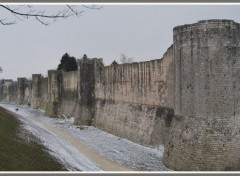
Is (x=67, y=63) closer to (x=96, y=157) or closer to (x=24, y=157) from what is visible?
(x=96, y=157)

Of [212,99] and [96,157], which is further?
[96,157]

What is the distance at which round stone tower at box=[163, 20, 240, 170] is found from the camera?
49.1ft

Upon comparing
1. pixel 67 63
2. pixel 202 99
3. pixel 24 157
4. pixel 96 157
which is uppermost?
pixel 67 63

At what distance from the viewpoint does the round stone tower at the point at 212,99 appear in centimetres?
1498

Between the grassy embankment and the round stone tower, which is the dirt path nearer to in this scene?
the grassy embankment

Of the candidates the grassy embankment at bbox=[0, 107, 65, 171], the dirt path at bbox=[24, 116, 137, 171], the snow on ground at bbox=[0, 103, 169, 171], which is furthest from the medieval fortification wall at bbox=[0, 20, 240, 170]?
the grassy embankment at bbox=[0, 107, 65, 171]

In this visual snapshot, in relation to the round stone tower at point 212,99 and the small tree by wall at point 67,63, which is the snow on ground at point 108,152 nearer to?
the round stone tower at point 212,99

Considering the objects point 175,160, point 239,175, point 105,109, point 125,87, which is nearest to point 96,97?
point 105,109

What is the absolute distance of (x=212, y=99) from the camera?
1520cm

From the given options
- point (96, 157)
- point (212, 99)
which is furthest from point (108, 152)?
point (212, 99)

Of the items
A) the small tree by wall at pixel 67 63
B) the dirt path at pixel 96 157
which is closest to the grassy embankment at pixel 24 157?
the dirt path at pixel 96 157

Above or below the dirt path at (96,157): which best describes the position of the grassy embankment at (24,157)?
above

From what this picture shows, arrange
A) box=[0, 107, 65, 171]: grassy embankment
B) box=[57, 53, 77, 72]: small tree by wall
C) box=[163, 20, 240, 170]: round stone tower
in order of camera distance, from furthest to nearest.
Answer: box=[57, 53, 77, 72]: small tree by wall
box=[163, 20, 240, 170]: round stone tower
box=[0, 107, 65, 171]: grassy embankment

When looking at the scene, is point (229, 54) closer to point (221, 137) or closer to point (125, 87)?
point (221, 137)
